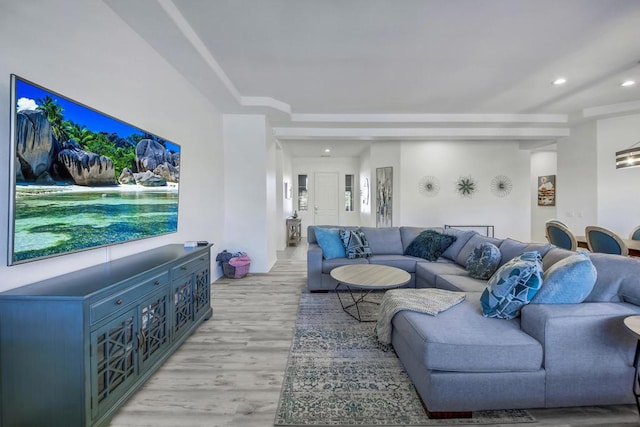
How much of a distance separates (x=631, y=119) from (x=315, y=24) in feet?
17.6

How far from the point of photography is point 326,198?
9.02 meters

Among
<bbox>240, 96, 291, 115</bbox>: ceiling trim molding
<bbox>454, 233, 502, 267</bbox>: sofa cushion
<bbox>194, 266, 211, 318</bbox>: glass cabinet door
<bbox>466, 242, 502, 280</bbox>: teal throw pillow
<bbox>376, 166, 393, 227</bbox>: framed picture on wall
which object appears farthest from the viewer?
<bbox>376, 166, 393, 227</bbox>: framed picture on wall

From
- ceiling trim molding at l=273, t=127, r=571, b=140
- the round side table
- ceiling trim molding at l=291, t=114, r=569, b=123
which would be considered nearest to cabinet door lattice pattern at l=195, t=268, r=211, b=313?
the round side table

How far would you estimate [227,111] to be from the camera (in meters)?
4.39

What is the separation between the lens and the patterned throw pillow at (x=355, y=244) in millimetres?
3873

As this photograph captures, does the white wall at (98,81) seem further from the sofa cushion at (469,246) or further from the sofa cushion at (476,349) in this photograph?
the sofa cushion at (469,246)

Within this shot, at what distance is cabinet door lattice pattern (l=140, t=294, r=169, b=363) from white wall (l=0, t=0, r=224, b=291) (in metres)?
0.53

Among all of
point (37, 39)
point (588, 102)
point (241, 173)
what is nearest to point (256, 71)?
point (241, 173)

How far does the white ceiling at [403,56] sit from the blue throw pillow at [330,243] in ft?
6.56

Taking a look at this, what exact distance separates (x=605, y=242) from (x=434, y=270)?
199 cm

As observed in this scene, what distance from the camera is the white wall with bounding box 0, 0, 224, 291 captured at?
4.62 ft

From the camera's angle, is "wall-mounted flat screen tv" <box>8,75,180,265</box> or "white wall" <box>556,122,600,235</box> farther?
"white wall" <box>556,122,600,235</box>

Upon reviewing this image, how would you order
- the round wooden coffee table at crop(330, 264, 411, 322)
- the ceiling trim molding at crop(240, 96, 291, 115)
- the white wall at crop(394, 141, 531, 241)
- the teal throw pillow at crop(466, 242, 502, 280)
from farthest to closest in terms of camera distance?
the white wall at crop(394, 141, 531, 241), the ceiling trim molding at crop(240, 96, 291, 115), the teal throw pillow at crop(466, 242, 502, 280), the round wooden coffee table at crop(330, 264, 411, 322)

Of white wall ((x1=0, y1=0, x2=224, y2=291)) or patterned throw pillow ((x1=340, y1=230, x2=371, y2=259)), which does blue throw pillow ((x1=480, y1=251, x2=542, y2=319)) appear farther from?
white wall ((x1=0, y1=0, x2=224, y2=291))
